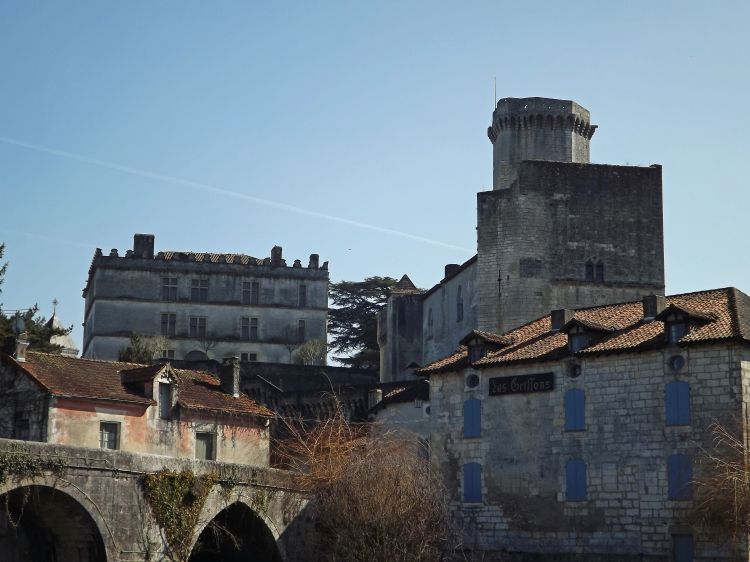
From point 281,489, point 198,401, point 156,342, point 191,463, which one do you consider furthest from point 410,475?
point 156,342

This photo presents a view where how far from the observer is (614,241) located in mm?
58312

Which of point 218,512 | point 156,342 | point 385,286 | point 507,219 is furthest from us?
point 385,286

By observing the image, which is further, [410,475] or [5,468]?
[410,475]

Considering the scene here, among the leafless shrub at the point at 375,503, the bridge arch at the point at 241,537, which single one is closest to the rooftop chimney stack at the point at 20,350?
the bridge arch at the point at 241,537

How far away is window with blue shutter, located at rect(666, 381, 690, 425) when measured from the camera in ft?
128

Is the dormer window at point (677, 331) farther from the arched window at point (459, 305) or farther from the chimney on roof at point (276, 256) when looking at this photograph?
the chimney on roof at point (276, 256)

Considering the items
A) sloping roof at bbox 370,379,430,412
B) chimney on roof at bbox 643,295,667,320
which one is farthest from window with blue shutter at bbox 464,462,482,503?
chimney on roof at bbox 643,295,667,320

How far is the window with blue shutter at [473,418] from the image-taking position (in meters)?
44.0

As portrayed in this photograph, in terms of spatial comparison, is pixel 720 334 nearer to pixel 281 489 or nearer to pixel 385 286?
pixel 281 489

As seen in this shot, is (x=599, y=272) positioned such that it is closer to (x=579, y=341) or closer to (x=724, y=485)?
(x=579, y=341)

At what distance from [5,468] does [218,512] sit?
25.7 feet

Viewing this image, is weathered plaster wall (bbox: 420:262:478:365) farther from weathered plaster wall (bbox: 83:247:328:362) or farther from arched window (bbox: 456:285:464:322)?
weathered plaster wall (bbox: 83:247:328:362)

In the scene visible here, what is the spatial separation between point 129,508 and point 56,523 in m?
2.23

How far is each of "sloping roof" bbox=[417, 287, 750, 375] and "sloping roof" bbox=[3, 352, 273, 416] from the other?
8.00m
